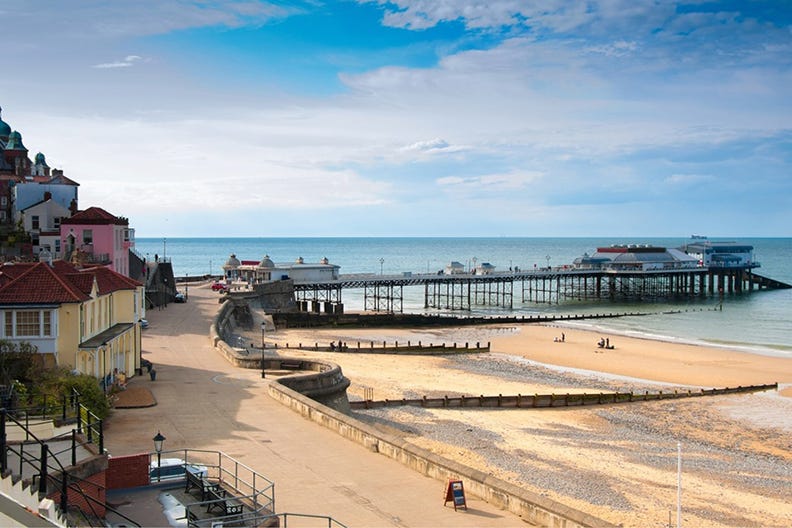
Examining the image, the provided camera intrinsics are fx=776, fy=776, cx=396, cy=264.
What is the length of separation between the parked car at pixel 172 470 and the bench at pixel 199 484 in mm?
118

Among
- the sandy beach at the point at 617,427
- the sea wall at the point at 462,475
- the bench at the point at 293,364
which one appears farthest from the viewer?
the bench at the point at 293,364

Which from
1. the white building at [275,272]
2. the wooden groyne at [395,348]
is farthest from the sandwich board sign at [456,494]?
the white building at [275,272]

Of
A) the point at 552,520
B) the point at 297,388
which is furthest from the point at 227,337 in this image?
the point at 552,520

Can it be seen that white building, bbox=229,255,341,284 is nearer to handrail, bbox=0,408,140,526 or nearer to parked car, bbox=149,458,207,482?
parked car, bbox=149,458,207,482

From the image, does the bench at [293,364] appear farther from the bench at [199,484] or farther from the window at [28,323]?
the bench at [199,484]

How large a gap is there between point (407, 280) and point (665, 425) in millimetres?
63809

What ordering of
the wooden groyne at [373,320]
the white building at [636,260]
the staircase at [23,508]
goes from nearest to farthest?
the staircase at [23,508]
the wooden groyne at [373,320]
the white building at [636,260]

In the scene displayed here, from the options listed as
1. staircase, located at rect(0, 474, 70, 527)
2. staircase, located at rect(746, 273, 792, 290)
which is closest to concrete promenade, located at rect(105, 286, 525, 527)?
staircase, located at rect(0, 474, 70, 527)

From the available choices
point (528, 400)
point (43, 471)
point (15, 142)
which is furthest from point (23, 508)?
point (15, 142)

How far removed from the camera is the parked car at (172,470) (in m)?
16.6

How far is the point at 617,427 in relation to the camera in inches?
1407

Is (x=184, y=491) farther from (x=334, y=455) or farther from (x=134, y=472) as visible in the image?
(x=334, y=455)

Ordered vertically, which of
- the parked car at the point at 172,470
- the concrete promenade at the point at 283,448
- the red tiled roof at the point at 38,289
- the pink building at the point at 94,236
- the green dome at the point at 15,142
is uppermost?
the green dome at the point at 15,142

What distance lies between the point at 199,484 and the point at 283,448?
5.07 m
